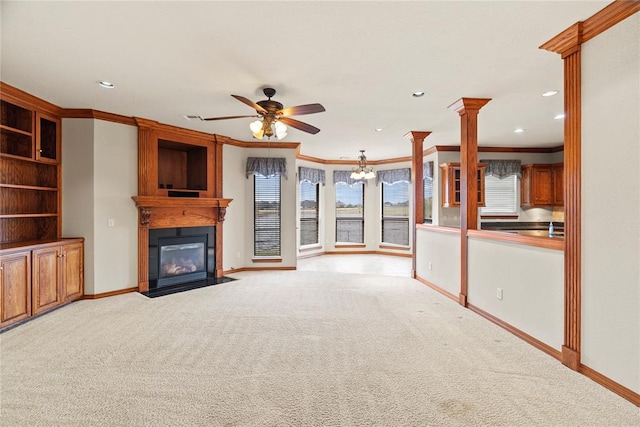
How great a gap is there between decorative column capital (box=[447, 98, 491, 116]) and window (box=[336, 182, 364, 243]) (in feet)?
16.2

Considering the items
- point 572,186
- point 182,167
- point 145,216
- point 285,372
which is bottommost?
point 285,372

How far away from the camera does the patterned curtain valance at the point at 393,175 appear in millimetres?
8195

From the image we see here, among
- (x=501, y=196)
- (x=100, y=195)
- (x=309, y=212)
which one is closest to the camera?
(x=100, y=195)

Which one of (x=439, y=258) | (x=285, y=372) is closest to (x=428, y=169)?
(x=439, y=258)

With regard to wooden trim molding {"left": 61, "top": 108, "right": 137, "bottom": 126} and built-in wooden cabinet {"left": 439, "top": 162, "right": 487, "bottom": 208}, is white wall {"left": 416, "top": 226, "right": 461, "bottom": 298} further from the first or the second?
wooden trim molding {"left": 61, "top": 108, "right": 137, "bottom": 126}

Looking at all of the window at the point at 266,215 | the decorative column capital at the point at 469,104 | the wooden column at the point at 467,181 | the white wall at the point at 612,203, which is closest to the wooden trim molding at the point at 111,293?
the window at the point at 266,215

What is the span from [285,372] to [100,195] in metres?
3.83

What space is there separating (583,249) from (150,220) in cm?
536

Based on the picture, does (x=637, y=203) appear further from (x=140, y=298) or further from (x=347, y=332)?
(x=140, y=298)

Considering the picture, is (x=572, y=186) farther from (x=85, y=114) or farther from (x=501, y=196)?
(x=85, y=114)

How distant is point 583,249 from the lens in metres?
2.42

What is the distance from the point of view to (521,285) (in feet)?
10.3

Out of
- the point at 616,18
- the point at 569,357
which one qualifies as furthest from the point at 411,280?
the point at 616,18

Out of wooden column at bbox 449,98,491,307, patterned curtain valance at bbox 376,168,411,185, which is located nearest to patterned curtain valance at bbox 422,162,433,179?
patterned curtain valance at bbox 376,168,411,185
